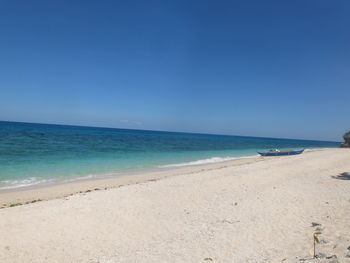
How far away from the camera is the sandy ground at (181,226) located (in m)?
4.29

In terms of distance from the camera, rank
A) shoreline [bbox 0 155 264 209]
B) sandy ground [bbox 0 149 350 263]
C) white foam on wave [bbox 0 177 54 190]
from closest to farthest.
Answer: sandy ground [bbox 0 149 350 263]
shoreline [bbox 0 155 264 209]
white foam on wave [bbox 0 177 54 190]

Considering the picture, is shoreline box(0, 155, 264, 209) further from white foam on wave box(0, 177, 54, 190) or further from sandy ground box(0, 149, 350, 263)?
white foam on wave box(0, 177, 54, 190)

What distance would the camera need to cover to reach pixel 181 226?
18.7ft

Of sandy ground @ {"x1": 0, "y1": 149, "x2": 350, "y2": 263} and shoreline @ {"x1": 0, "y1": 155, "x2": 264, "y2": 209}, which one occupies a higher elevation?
sandy ground @ {"x1": 0, "y1": 149, "x2": 350, "y2": 263}

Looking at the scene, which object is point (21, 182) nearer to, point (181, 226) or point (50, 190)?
point (50, 190)

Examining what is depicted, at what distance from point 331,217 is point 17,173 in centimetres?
1630

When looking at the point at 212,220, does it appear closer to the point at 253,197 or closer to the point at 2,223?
the point at 253,197

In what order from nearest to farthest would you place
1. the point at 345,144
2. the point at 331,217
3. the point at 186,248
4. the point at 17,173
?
1. the point at 186,248
2. the point at 331,217
3. the point at 17,173
4. the point at 345,144

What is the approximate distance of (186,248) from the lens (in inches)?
178

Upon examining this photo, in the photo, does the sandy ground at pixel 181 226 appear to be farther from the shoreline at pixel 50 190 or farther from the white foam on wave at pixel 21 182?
the white foam on wave at pixel 21 182

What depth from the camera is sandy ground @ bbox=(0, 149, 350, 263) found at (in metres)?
4.29

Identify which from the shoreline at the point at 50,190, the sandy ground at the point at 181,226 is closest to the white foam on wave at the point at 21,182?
the shoreline at the point at 50,190

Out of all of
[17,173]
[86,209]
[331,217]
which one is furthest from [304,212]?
[17,173]

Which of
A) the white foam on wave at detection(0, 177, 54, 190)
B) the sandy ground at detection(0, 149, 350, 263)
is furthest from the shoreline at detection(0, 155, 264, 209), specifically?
the white foam on wave at detection(0, 177, 54, 190)
